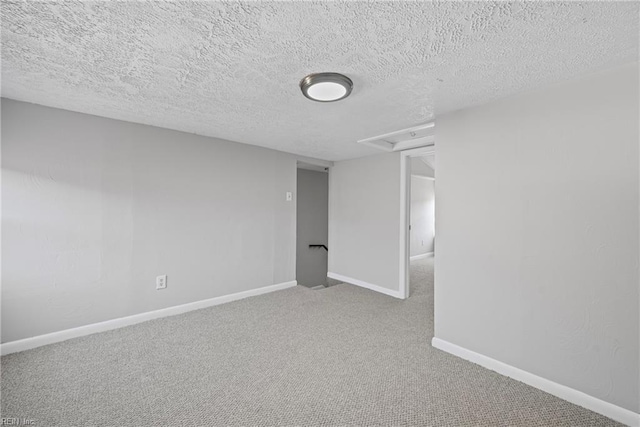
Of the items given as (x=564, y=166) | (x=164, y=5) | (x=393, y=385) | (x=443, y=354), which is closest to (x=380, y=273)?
(x=443, y=354)

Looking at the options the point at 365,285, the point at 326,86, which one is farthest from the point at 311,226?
the point at 326,86

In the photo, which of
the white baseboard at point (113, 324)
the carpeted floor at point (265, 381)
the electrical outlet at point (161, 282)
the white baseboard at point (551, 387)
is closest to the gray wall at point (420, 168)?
the carpeted floor at point (265, 381)

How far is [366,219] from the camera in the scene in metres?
4.20

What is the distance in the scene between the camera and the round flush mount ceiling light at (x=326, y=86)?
1.67 meters

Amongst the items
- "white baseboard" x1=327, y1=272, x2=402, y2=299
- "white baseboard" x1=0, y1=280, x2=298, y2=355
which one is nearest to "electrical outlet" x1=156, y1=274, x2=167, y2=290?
"white baseboard" x1=0, y1=280, x2=298, y2=355

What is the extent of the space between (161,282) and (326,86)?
2.66m

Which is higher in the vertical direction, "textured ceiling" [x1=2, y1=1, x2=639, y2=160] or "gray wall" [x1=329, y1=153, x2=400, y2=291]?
"textured ceiling" [x1=2, y1=1, x2=639, y2=160]

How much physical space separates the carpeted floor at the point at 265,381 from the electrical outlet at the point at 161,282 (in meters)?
0.37

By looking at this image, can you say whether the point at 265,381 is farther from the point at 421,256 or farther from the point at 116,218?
the point at 421,256

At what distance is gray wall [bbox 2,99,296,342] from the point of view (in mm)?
2207

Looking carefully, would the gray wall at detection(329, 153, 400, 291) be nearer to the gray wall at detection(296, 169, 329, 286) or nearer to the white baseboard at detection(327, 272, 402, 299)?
the white baseboard at detection(327, 272, 402, 299)

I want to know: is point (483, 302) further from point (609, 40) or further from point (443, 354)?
point (609, 40)

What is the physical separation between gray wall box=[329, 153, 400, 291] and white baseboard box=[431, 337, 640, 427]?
1590 millimetres

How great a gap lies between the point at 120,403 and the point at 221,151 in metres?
2.59
